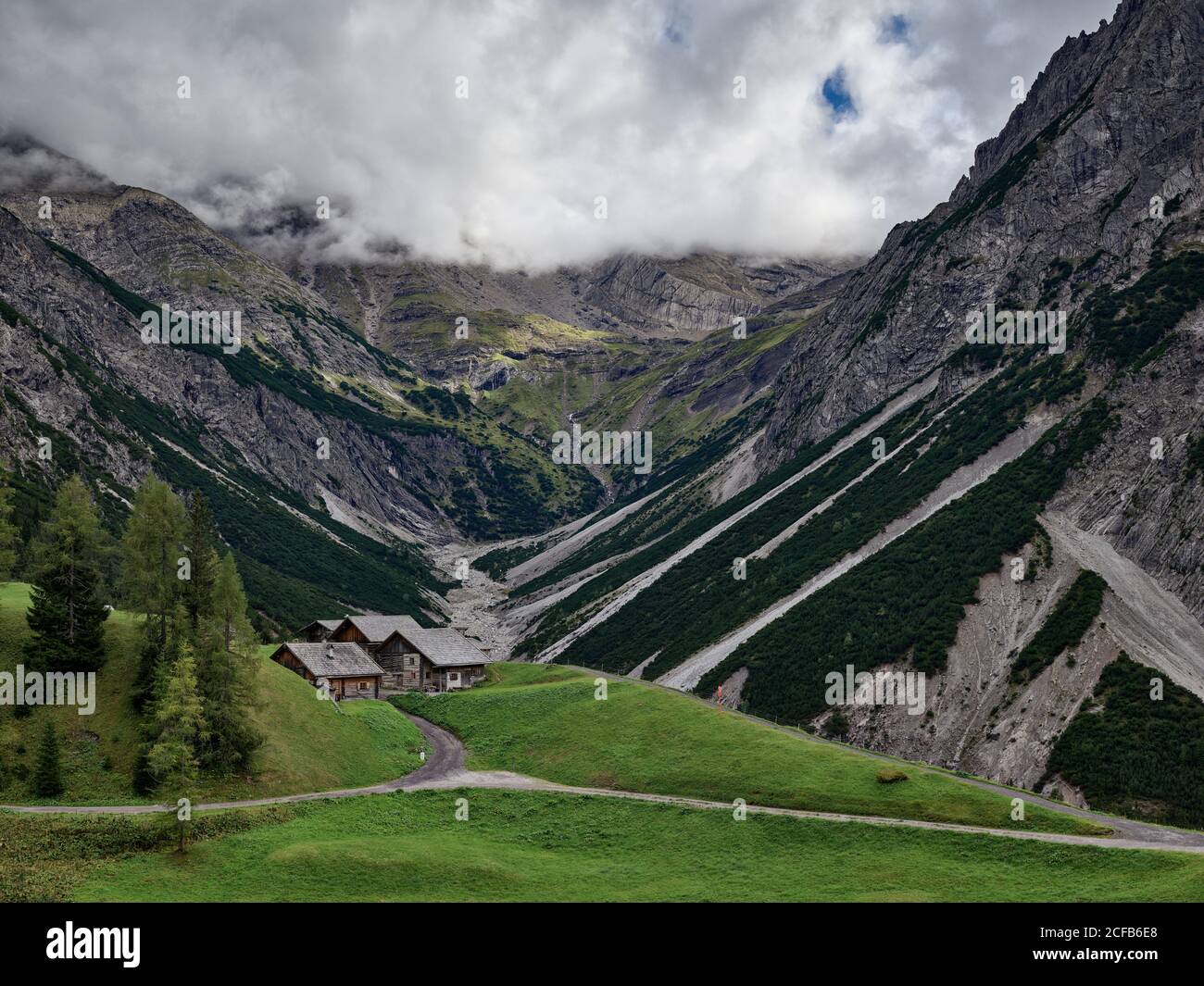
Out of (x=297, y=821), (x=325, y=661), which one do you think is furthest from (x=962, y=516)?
(x=297, y=821)

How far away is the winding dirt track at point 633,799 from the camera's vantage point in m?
45.2

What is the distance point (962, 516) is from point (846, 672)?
83.1 feet

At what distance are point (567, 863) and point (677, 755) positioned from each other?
1608cm

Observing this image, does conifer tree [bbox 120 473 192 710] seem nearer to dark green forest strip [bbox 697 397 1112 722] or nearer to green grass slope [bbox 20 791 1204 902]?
green grass slope [bbox 20 791 1204 902]

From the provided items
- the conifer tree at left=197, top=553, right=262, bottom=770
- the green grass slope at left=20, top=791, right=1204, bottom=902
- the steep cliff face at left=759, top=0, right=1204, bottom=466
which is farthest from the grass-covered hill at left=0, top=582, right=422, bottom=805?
the steep cliff face at left=759, top=0, right=1204, bottom=466

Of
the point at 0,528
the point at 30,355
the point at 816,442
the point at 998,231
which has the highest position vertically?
the point at 998,231

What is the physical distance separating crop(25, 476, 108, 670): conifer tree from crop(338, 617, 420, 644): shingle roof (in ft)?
114

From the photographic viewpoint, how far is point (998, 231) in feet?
552

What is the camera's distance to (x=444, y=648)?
95.8 meters

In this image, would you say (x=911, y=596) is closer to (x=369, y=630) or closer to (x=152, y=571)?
(x=369, y=630)

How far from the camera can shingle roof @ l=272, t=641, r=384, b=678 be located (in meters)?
83.2

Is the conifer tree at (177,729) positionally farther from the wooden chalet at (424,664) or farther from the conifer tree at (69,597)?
the wooden chalet at (424,664)

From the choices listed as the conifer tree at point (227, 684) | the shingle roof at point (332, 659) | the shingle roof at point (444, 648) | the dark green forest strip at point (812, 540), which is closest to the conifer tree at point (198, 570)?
the conifer tree at point (227, 684)
